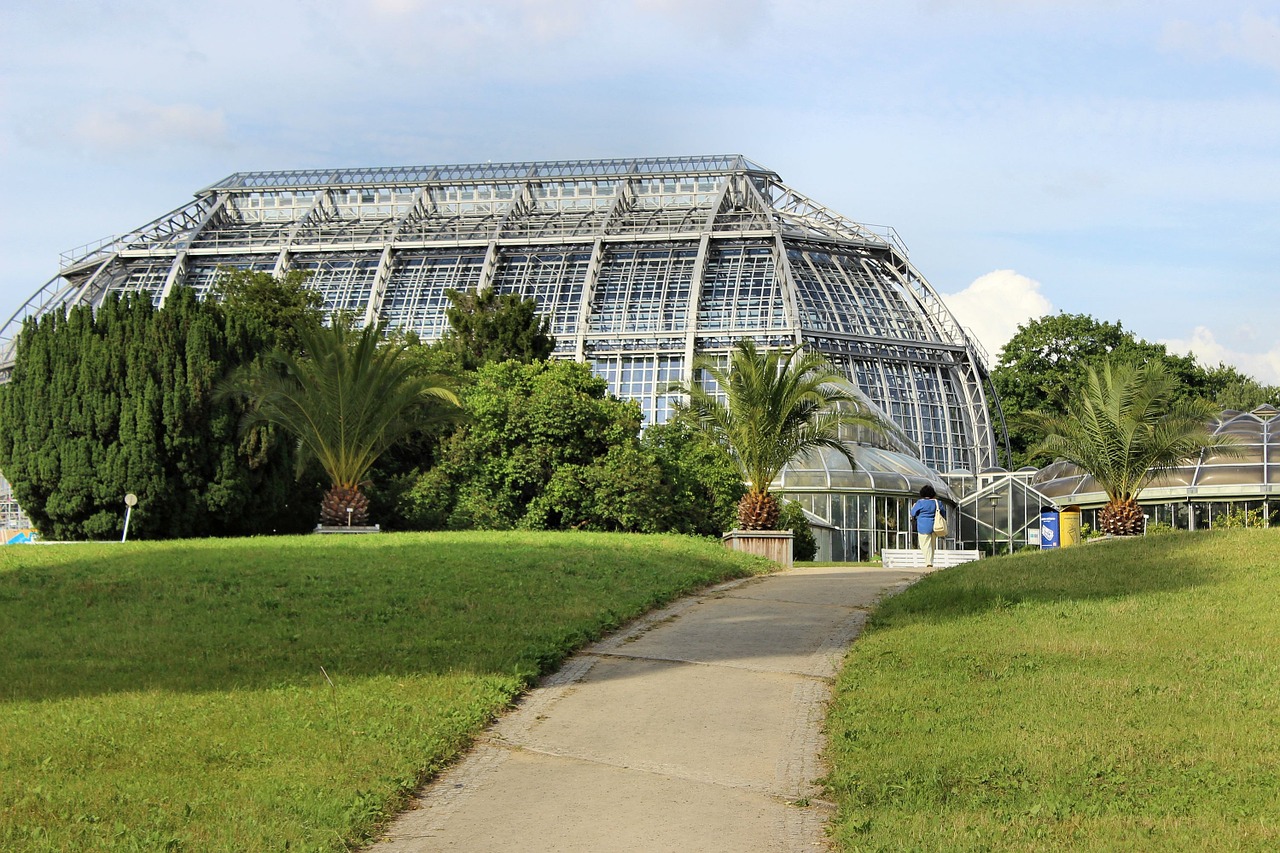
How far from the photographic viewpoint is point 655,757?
396 inches

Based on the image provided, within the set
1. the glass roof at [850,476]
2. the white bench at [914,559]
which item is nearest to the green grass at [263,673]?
the white bench at [914,559]

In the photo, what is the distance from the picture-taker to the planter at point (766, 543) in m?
27.1

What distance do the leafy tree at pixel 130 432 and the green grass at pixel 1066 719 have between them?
61.1 feet

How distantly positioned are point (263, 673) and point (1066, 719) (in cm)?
646

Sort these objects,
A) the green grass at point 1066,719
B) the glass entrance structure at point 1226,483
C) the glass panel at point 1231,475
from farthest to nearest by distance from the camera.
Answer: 1. the glass panel at point 1231,475
2. the glass entrance structure at point 1226,483
3. the green grass at point 1066,719

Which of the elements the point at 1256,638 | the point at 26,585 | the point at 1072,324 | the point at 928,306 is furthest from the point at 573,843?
the point at 1072,324

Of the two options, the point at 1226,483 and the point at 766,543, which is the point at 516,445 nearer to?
the point at 766,543

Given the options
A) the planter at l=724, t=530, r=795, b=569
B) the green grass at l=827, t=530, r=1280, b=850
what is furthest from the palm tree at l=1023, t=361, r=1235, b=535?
the green grass at l=827, t=530, r=1280, b=850

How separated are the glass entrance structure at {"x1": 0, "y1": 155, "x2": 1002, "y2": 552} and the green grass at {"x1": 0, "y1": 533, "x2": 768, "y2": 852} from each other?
3314cm

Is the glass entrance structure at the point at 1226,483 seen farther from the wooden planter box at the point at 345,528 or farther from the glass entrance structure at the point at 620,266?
the wooden planter box at the point at 345,528

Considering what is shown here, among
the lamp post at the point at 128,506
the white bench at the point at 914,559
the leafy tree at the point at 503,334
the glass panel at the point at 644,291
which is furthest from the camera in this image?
the glass panel at the point at 644,291

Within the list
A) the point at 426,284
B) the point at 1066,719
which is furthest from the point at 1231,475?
the point at 1066,719

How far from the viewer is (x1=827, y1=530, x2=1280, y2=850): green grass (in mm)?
8133

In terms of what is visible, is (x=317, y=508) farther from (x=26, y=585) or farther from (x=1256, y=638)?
(x=1256, y=638)
